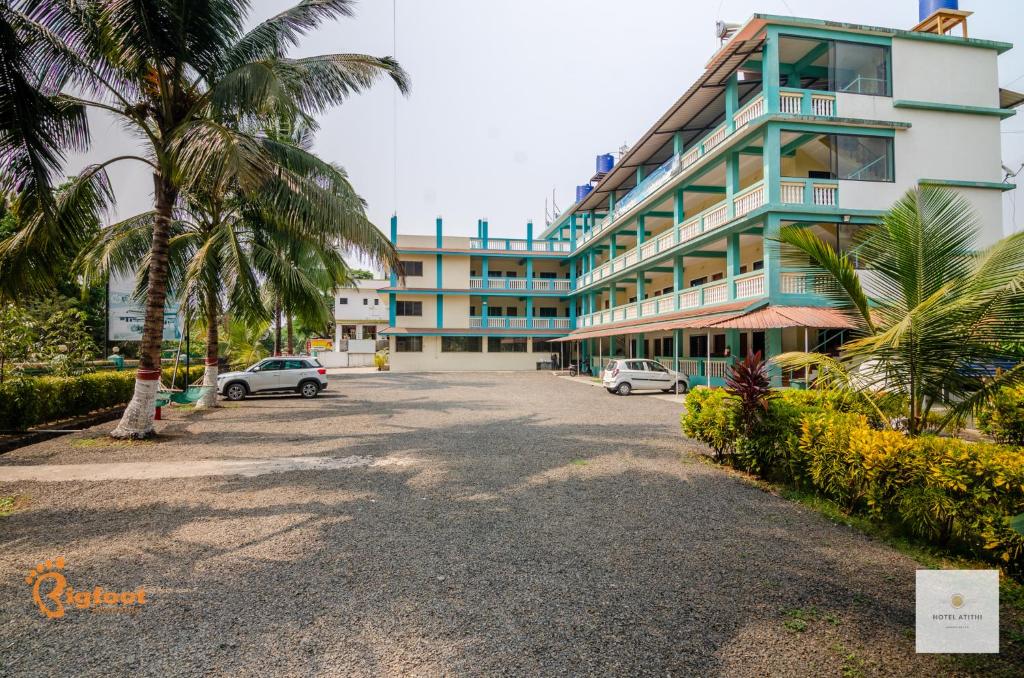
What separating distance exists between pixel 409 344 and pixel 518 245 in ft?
35.9

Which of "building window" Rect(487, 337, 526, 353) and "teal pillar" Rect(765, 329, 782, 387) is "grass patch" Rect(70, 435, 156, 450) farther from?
"building window" Rect(487, 337, 526, 353)

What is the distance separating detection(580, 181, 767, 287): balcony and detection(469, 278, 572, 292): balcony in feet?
25.2

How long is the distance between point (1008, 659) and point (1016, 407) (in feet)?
24.6

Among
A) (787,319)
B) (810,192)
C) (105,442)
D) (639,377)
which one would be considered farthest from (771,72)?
(105,442)

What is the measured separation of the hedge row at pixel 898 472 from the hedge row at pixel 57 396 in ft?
40.8

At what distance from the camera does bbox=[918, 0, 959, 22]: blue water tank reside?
17562mm

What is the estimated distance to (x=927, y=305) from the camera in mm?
4691

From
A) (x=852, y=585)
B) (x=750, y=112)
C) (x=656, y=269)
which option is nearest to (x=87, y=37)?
(x=852, y=585)

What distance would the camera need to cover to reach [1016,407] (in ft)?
26.5

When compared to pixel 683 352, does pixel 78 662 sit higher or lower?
lower

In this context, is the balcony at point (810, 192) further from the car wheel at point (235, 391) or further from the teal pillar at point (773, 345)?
the car wheel at point (235, 391)

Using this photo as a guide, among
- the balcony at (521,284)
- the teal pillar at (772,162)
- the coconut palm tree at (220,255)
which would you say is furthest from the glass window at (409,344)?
the teal pillar at (772,162)

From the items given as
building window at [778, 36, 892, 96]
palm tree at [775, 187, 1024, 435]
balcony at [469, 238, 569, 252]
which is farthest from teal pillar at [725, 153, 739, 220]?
balcony at [469, 238, 569, 252]

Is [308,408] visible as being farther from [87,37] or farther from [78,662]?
[78,662]
